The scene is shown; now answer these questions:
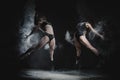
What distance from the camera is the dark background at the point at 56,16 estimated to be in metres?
3.61

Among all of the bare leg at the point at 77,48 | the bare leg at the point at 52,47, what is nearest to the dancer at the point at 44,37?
the bare leg at the point at 52,47

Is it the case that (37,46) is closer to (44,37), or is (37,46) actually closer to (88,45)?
(44,37)

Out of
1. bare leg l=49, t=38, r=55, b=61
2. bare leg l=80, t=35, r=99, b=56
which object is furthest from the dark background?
bare leg l=80, t=35, r=99, b=56

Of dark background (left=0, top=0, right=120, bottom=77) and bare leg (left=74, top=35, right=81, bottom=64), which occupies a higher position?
dark background (left=0, top=0, right=120, bottom=77)

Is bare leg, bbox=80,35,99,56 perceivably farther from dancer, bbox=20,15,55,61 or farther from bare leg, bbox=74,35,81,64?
dancer, bbox=20,15,55,61

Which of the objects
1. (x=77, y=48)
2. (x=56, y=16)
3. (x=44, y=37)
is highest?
(x=56, y=16)

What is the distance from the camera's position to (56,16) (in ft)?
12.0

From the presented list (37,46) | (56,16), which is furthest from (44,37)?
(56,16)

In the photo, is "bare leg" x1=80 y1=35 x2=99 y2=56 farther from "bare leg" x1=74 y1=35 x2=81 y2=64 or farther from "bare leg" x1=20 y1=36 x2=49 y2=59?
"bare leg" x1=20 y1=36 x2=49 y2=59

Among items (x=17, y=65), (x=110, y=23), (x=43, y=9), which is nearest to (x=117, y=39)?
(x=110, y=23)

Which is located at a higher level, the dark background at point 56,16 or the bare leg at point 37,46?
the dark background at point 56,16

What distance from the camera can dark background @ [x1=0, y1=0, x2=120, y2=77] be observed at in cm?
361

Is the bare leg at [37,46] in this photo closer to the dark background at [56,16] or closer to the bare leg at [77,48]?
the dark background at [56,16]

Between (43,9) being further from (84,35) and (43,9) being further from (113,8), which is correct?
(113,8)
